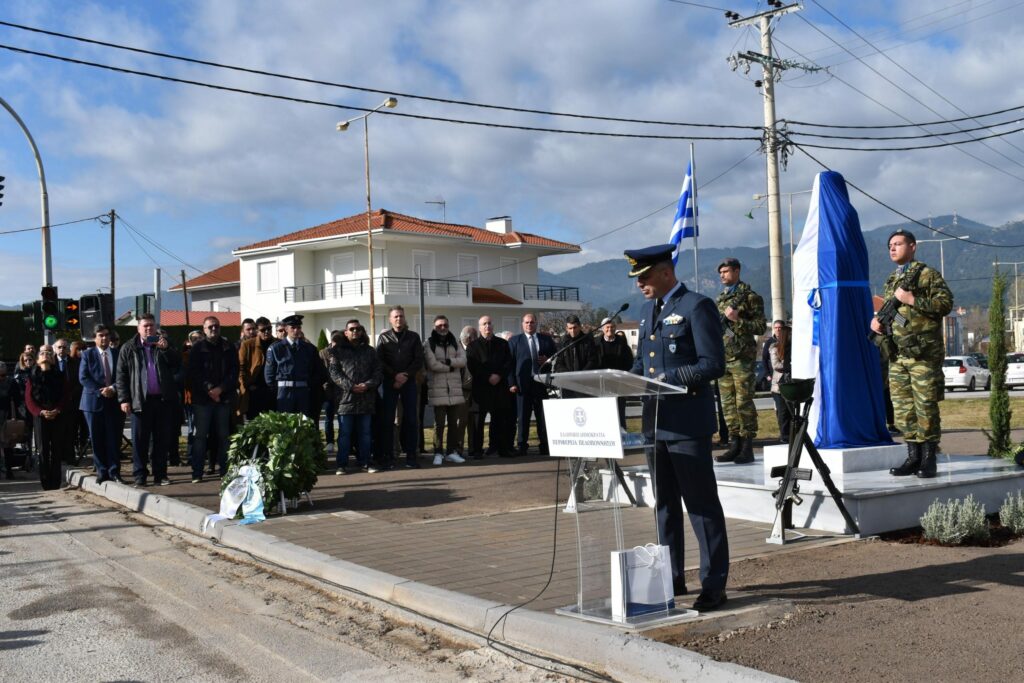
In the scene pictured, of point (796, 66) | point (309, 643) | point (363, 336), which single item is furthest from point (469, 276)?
point (309, 643)

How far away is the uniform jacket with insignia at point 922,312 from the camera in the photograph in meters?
8.38

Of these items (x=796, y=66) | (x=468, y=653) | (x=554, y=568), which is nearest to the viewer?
(x=468, y=653)

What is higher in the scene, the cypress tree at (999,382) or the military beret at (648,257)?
the military beret at (648,257)

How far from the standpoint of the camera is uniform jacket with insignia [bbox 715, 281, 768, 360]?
10.8m

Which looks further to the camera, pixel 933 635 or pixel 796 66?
pixel 796 66

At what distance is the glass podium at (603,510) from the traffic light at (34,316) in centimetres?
1803

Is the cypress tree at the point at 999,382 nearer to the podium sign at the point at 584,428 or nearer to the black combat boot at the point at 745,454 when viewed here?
the black combat boot at the point at 745,454

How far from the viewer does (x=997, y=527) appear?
759 cm

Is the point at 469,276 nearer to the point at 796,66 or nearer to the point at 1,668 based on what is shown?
the point at 796,66

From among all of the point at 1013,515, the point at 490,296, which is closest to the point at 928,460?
the point at 1013,515

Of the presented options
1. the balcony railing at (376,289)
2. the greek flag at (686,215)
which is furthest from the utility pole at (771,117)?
the balcony railing at (376,289)

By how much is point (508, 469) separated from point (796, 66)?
21.2m

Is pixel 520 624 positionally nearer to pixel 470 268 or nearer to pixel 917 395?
pixel 917 395

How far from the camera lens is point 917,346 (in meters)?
8.53
